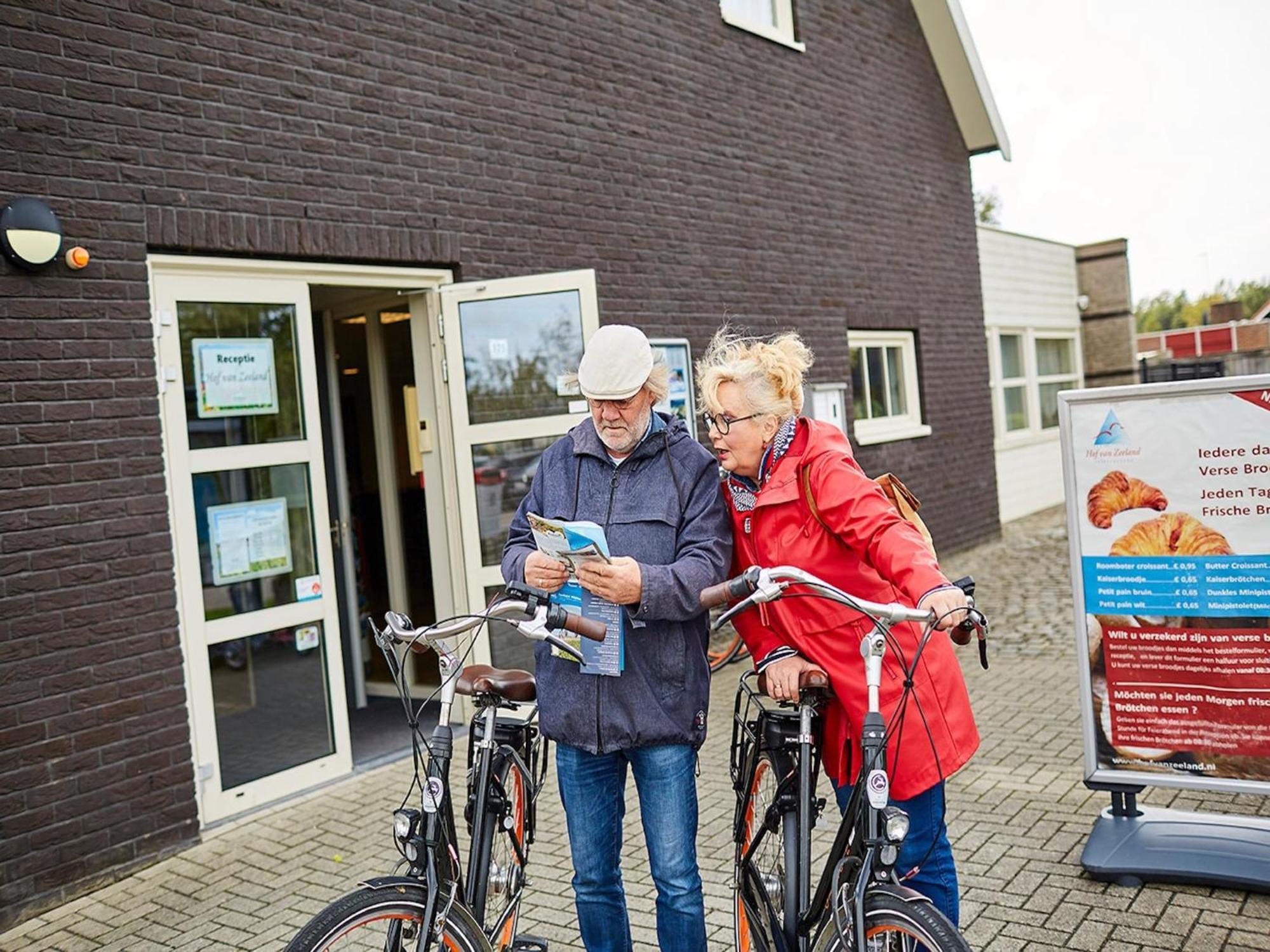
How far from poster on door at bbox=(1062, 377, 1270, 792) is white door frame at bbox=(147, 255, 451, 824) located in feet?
12.6

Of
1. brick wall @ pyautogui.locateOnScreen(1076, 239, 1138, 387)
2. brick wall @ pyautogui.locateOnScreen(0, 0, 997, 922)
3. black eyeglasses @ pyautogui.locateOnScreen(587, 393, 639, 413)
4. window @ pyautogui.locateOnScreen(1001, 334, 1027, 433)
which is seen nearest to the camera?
black eyeglasses @ pyautogui.locateOnScreen(587, 393, 639, 413)

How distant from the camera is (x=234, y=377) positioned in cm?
576

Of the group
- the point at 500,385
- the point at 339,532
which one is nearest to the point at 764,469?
the point at 500,385

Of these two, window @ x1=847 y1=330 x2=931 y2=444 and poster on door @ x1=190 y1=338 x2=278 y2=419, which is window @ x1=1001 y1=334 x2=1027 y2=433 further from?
poster on door @ x1=190 y1=338 x2=278 y2=419

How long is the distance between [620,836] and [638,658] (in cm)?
54

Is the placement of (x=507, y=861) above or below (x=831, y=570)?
below

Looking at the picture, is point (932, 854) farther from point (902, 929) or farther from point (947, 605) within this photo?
point (947, 605)

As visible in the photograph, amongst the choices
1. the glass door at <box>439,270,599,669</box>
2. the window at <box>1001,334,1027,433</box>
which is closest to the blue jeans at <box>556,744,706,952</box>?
the glass door at <box>439,270,599,669</box>

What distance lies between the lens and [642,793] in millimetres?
3084

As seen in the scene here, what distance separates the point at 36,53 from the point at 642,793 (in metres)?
4.19

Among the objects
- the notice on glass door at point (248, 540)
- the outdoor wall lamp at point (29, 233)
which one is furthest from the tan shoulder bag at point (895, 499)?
the notice on glass door at point (248, 540)

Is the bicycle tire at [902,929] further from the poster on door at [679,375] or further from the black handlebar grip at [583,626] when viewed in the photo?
the poster on door at [679,375]

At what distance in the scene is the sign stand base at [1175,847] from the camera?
405 centimetres

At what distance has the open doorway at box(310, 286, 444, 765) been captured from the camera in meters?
7.72
